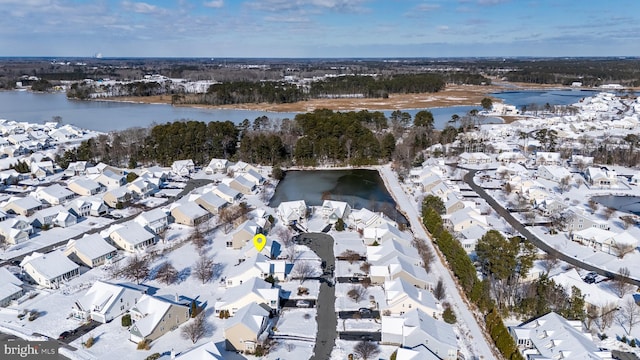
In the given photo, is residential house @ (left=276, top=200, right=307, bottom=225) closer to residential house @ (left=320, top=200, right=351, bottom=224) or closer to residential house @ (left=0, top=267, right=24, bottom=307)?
residential house @ (left=320, top=200, right=351, bottom=224)

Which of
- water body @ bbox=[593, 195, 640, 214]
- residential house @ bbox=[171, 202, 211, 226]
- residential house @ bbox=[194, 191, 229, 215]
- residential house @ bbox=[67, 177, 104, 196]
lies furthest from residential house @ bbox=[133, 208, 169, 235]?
water body @ bbox=[593, 195, 640, 214]

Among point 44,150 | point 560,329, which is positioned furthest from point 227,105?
point 560,329

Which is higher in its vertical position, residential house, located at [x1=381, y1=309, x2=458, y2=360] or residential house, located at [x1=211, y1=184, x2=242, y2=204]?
residential house, located at [x1=211, y1=184, x2=242, y2=204]

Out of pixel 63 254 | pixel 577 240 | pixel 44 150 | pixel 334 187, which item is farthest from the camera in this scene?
→ pixel 44 150

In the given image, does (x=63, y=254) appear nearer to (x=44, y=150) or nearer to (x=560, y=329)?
(x=560, y=329)

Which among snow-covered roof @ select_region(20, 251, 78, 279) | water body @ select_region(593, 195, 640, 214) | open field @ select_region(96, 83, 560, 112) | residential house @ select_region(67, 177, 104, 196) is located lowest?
water body @ select_region(593, 195, 640, 214)

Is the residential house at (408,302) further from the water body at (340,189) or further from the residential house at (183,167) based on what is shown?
the residential house at (183,167)

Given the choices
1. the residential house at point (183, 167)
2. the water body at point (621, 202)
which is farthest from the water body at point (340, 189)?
the water body at point (621, 202)
